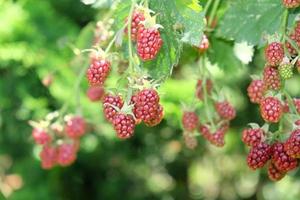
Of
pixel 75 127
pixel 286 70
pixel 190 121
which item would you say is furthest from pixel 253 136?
pixel 75 127

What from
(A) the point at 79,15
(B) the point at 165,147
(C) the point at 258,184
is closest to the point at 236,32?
(A) the point at 79,15

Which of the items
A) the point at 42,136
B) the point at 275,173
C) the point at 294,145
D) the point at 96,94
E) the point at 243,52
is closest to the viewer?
the point at 294,145

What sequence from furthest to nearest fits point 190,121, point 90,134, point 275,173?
point 90,134 → point 190,121 → point 275,173

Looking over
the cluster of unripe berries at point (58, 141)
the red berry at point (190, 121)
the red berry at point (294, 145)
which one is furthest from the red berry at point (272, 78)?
the cluster of unripe berries at point (58, 141)

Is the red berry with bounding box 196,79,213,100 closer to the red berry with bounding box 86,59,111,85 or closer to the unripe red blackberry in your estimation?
the unripe red blackberry

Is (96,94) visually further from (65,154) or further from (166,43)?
(166,43)

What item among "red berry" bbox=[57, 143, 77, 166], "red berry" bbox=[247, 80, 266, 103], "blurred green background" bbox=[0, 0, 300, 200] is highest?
"red berry" bbox=[247, 80, 266, 103]

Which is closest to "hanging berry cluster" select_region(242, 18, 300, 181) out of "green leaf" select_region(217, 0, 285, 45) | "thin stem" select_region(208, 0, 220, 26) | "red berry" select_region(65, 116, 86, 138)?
"green leaf" select_region(217, 0, 285, 45)
